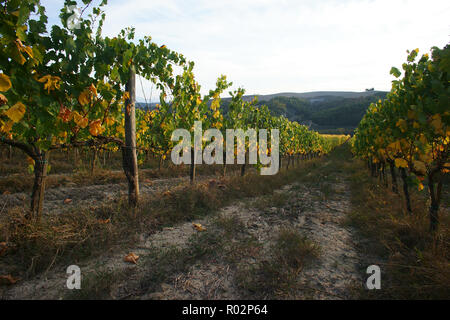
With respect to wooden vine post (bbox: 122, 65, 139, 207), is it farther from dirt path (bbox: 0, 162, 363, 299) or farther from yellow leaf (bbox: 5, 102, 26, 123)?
yellow leaf (bbox: 5, 102, 26, 123)

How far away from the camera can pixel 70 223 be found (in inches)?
131

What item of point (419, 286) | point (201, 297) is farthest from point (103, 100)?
point (419, 286)

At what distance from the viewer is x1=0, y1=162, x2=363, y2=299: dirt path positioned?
2.24 metres

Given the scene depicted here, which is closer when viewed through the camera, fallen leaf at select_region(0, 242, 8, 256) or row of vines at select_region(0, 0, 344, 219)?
row of vines at select_region(0, 0, 344, 219)

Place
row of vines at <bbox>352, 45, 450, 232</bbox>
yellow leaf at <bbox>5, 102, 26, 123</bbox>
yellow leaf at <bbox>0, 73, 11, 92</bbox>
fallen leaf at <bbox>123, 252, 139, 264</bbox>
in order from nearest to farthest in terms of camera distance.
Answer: yellow leaf at <bbox>0, 73, 11, 92</bbox> → yellow leaf at <bbox>5, 102, 26, 123</bbox> → row of vines at <bbox>352, 45, 450, 232</bbox> → fallen leaf at <bbox>123, 252, 139, 264</bbox>

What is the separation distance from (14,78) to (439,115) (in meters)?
4.50

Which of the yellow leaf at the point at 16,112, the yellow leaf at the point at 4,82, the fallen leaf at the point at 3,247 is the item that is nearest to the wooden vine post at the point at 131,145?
the fallen leaf at the point at 3,247
